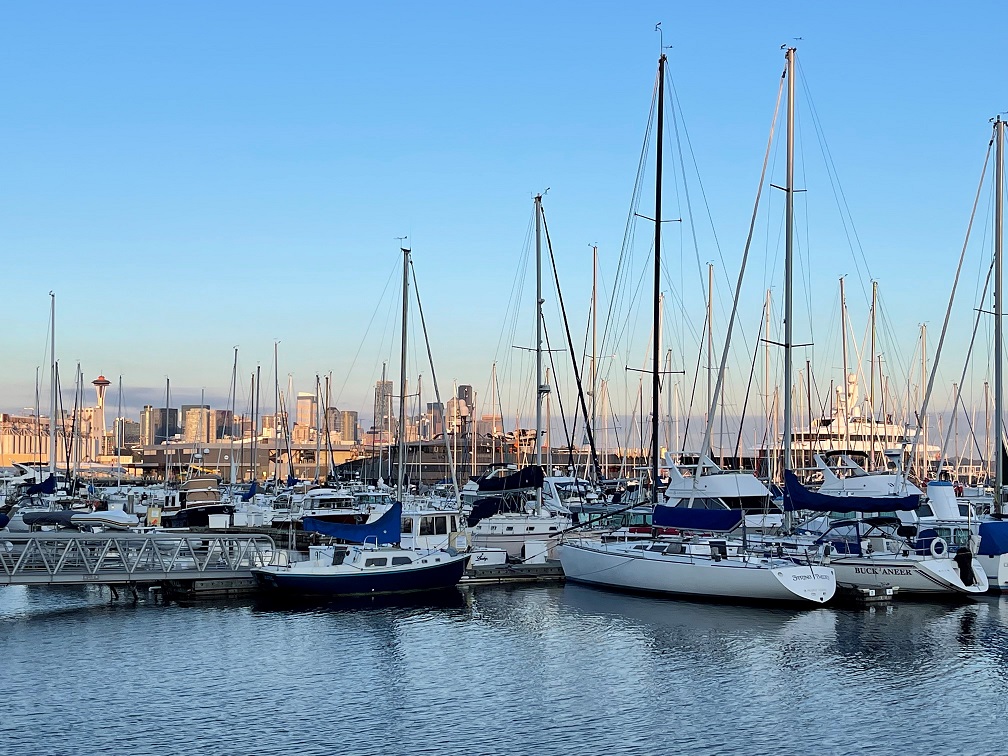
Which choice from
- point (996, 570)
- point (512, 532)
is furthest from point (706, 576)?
point (512, 532)

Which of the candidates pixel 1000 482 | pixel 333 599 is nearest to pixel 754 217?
pixel 1000 482

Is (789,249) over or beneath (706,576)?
over

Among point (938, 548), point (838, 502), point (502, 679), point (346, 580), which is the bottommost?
point (502, 679)

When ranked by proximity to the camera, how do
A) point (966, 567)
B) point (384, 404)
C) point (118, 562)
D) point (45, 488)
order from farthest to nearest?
1. point (384, 404)
2. point (45, 488)
3. point (118, 562)
4. point (966, 567)

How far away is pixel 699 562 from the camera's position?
115 ft

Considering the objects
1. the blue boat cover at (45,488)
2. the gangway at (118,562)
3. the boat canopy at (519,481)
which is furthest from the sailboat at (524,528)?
the blue boat cover at (45,488)

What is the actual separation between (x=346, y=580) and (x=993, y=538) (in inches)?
838

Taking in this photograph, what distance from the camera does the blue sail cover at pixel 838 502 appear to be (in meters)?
37.3

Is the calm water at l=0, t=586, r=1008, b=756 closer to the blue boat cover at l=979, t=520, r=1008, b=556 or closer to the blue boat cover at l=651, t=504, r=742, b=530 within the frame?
the blue boat cover at l=979, t=520, r=1008, b=556

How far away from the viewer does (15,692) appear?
23.7 meters

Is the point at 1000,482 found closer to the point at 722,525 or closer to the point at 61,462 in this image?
the point at 722,525

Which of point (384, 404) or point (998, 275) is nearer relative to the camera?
point (998, 275)

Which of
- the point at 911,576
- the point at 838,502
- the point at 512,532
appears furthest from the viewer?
the point at 512,532

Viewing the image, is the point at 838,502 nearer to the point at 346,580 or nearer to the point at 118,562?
the point at 346,580
